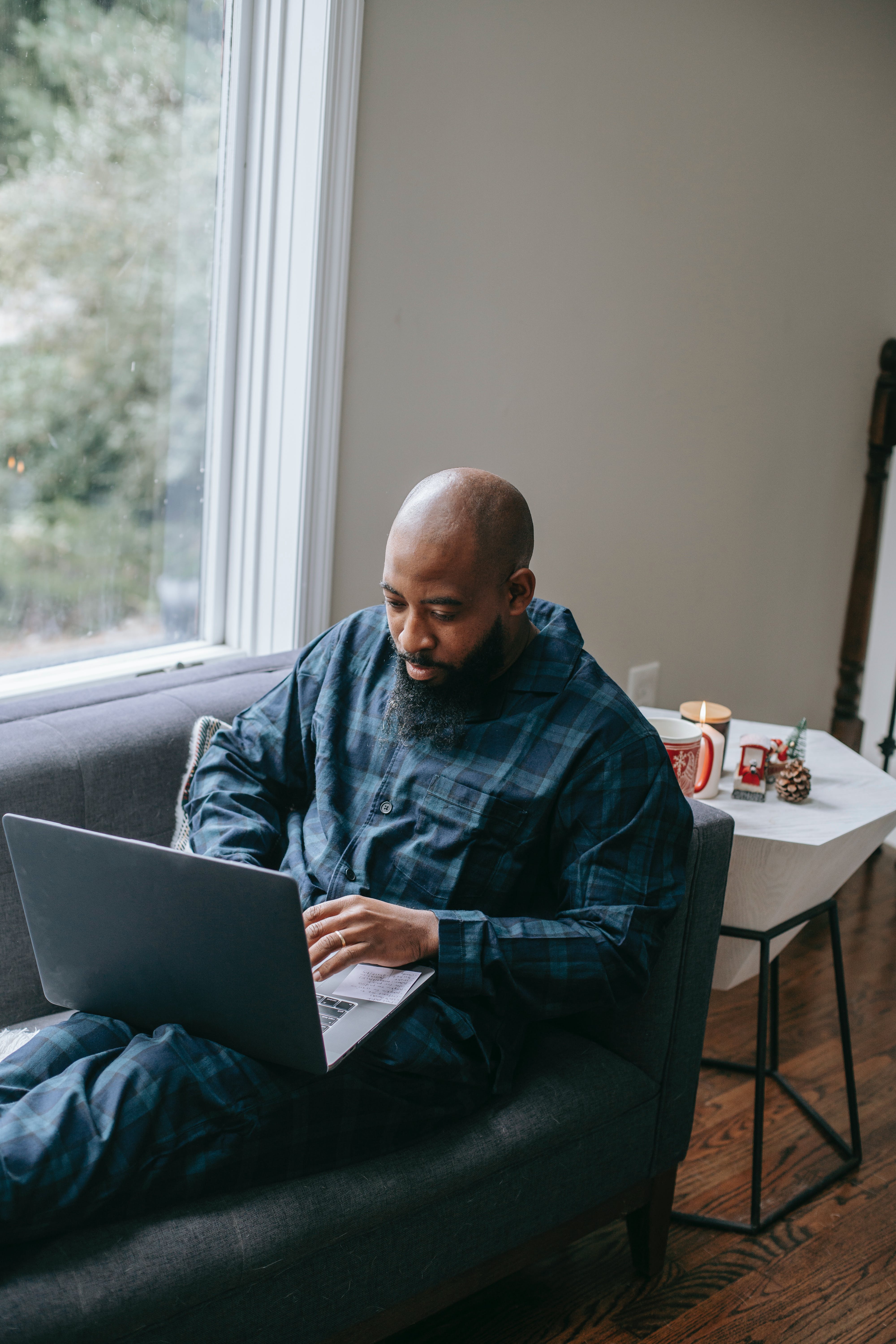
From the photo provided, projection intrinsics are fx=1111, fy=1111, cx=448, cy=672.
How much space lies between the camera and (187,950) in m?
1.04

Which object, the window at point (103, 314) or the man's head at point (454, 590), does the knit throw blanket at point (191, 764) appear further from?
the window at point (103, 314)

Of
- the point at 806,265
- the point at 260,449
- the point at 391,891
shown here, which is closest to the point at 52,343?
the point at 260,449

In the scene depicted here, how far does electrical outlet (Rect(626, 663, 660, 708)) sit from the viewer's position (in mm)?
2645

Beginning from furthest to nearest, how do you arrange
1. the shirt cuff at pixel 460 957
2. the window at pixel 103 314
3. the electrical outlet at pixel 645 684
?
the electrical outlet at pixel 645 684, the window at pixel 103 314, the shirt cuff at pixel 460 957

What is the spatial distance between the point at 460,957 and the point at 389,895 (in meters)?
0.16

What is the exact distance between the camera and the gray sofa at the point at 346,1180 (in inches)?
39.0

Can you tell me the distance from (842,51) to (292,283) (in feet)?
5.60

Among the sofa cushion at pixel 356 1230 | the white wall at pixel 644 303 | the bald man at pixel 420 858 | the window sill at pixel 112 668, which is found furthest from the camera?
the white wall at pixel 644 303

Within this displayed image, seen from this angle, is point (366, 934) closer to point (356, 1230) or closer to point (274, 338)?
point (356, 1230)

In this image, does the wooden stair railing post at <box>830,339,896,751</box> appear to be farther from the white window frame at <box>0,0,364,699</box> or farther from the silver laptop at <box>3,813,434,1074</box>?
the silver laptop at <box>3,813,434,1074</box>

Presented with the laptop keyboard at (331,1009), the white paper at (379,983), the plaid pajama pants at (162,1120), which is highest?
the white paper at (379,983)

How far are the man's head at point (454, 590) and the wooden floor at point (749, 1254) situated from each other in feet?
2.48

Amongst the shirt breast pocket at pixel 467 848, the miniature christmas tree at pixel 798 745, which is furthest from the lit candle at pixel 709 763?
the shirt breast pocket at pixel 467 848

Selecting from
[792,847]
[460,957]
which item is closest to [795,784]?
[792,847]
